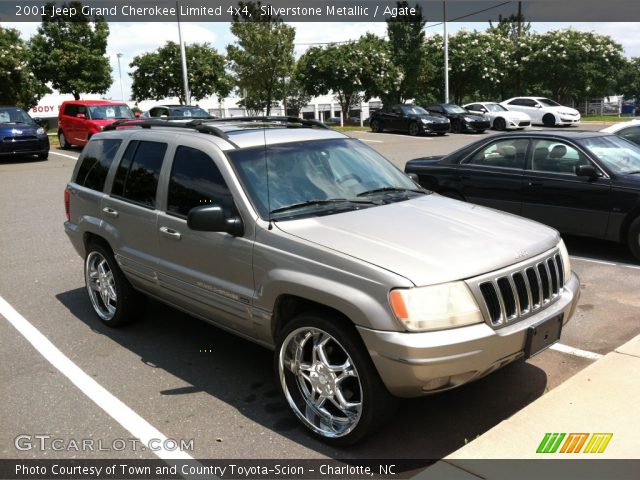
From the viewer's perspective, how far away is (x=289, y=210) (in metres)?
4.16

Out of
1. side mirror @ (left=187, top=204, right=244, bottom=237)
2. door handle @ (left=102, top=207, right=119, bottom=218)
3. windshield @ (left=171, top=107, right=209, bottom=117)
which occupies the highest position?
windshield @ (left=171, top=107, right=209, bottom=117)

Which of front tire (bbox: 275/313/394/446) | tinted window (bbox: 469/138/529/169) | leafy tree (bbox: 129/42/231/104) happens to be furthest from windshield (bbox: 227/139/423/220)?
leafy tree (bbox: 129/42/231/104)

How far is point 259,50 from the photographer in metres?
34.7

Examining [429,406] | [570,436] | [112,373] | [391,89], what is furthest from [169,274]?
[391,89]

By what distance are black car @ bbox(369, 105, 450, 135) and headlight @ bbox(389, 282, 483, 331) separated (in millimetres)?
25564

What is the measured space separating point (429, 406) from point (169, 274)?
2093 millimetres

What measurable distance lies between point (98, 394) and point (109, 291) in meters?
1.51

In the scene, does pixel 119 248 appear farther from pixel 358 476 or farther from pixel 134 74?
pixel 134 74

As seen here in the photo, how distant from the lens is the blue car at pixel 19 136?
1896 centimetres

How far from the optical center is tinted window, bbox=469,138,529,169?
8094 mm

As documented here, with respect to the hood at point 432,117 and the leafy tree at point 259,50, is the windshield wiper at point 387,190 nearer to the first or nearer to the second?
the hood at point 432,117

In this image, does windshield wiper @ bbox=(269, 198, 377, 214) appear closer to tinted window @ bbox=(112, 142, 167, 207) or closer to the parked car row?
tinted window @ bbox=(112, 142, 167, 207)

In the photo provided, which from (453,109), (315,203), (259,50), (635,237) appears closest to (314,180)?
(315,203)

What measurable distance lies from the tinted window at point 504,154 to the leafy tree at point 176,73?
35.9 meters
